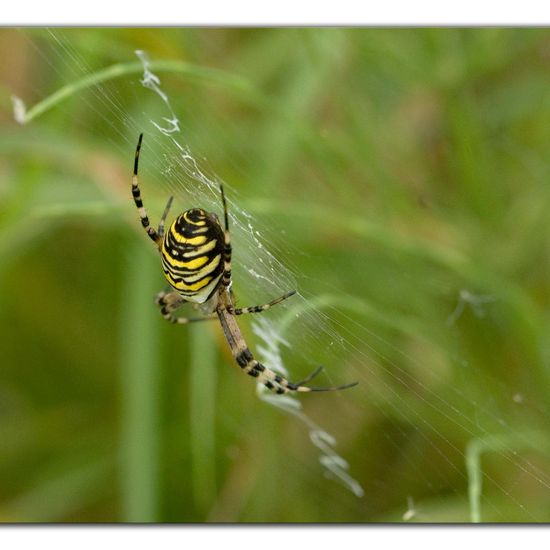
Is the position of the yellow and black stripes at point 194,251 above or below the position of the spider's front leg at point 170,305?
below

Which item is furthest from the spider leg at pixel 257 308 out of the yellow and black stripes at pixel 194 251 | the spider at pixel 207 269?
the yellow and black stripes at pixel 194 251

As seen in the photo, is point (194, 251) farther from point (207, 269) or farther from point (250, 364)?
point (250, 364)

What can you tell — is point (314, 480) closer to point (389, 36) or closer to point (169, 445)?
point (169, 445)

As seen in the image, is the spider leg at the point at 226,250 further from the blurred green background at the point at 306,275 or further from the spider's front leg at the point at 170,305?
the spider's front leg at the point at 170,305

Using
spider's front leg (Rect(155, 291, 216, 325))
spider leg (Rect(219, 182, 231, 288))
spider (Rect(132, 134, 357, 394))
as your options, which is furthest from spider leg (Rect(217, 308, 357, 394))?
spider leg (Rect(219, 182, 231, 288))

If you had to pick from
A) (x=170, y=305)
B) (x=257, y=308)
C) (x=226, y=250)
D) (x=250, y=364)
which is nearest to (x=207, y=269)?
(x=226, y=250)

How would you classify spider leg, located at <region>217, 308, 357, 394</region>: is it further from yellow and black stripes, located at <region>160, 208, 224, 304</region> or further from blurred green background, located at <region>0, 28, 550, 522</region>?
yellow and black stripes, located at <region>160, 208, 224, 304</region>
